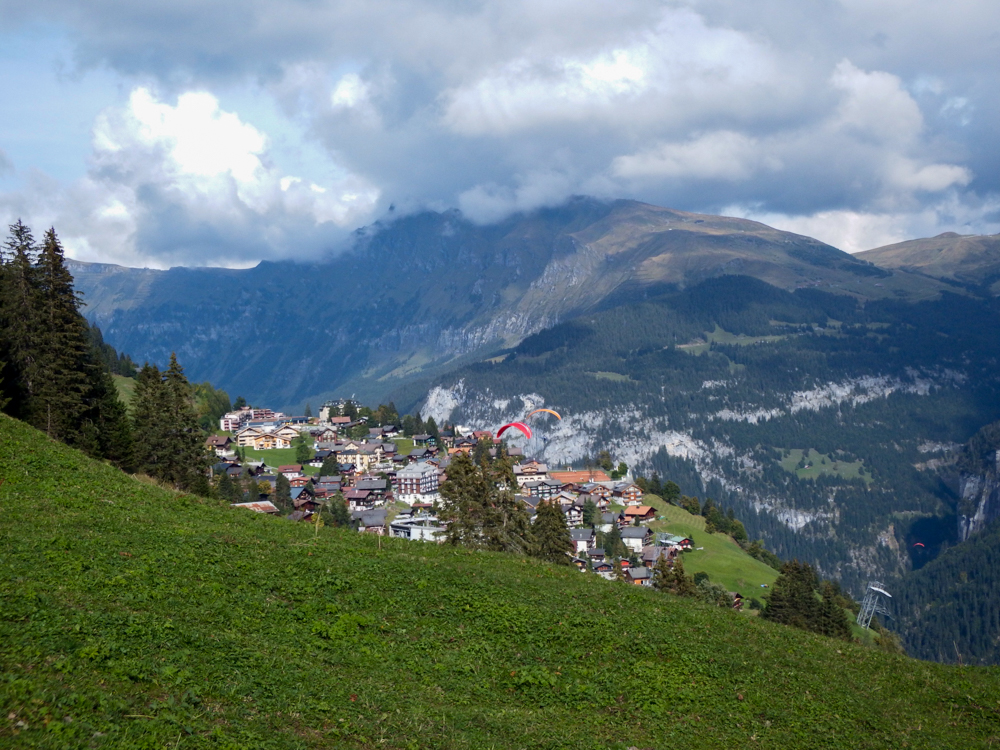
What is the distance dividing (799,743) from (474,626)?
27.2ft

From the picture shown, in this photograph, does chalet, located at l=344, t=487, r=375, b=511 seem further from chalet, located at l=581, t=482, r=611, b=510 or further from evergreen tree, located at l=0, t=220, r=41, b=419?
evergreen tree, located at l=0, t=220, r=41, b=419

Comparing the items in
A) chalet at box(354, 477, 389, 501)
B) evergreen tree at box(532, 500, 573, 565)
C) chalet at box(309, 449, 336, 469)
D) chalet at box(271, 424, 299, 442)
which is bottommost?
chalet at box(354, 477, 389, 501)

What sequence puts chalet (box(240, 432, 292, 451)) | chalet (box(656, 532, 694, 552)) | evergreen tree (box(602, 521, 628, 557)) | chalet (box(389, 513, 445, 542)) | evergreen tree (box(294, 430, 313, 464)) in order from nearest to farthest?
chalet (box(389, 513, 445, 542)), evergreen tree (box(602, 521, 628, 557)), chalet (box(656, 532, 694, 552)), evergreen tree (box(294, 430, 313, 464)), chalet (box(240, 432, 292, 451))

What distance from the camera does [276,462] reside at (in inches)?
5723

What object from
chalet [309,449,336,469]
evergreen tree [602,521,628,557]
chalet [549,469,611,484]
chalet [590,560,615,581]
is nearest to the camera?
chalet [590,560,615,581]

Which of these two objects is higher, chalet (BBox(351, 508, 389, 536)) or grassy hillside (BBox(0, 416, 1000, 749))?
grassy hillside (BBox(0, 416, 1000, 749))

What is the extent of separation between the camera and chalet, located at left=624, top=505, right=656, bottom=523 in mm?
136212

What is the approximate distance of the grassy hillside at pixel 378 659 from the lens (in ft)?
42.5

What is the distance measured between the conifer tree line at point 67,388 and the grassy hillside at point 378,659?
21.5 m

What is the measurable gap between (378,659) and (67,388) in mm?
37842

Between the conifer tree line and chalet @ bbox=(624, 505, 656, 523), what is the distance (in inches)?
3788

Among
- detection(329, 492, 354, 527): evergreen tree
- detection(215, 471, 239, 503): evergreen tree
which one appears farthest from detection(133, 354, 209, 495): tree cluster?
detection(329, 492, 354, 527): evergreen tree

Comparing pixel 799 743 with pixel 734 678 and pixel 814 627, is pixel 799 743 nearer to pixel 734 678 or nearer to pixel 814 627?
pixel 734 678

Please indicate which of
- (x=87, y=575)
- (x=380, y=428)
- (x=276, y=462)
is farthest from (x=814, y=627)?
(x=380, y=428)
